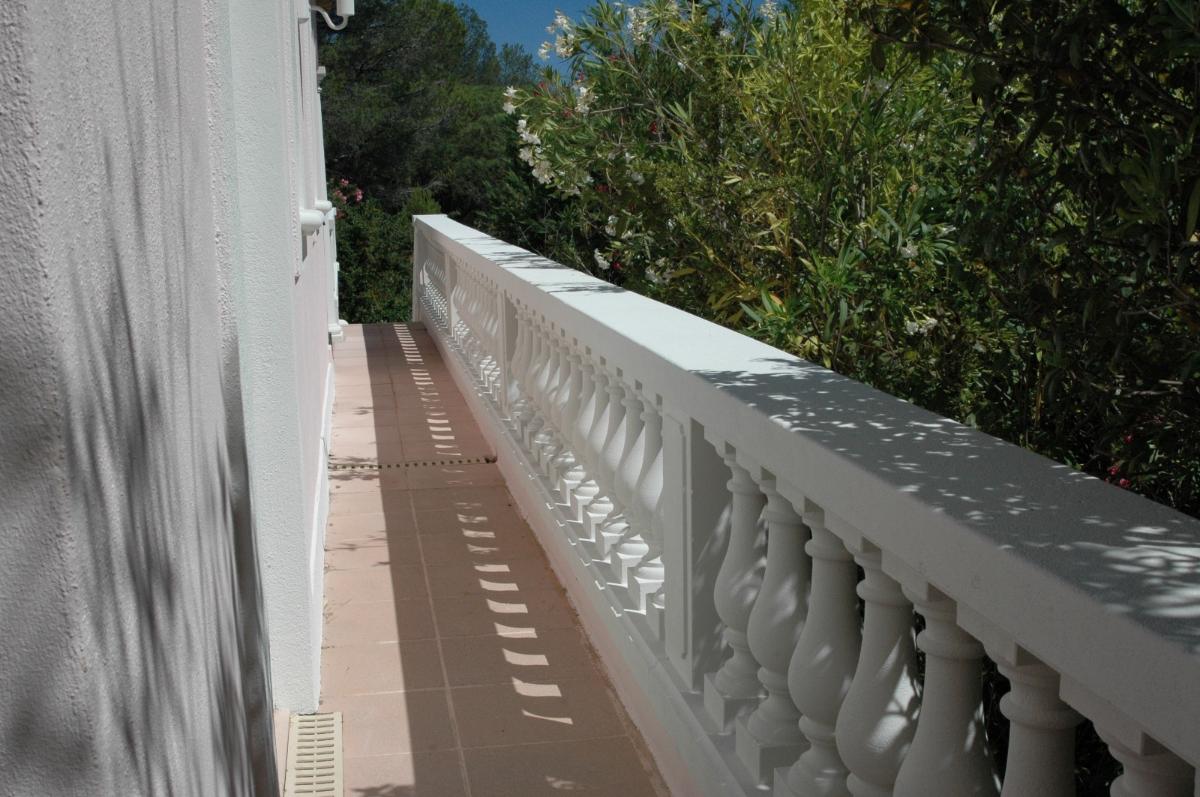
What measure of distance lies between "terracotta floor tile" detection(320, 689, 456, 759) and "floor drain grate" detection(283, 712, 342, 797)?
0.04m

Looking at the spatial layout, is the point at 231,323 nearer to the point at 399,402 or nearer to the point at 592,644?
the point at 592,644

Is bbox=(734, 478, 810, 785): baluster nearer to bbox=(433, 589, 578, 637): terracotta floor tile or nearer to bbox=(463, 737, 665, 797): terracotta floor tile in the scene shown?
bbox=(463, 737, 665, 797): terracotta floor tile

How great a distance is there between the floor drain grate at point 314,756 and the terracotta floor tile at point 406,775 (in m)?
0.04

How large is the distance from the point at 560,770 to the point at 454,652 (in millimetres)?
862

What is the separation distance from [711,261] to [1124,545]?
3691 millimetres

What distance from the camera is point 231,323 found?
2.71m

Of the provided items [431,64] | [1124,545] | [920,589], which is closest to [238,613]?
[920,589]

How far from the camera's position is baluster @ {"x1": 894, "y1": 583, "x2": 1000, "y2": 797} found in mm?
1765

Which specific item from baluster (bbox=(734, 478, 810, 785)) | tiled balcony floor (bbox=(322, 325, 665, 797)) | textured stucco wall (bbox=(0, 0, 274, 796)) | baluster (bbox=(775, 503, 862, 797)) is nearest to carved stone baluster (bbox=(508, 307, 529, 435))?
tiled balcony floor (bbox=(322, 325, 665, 797))

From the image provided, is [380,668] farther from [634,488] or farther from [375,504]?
[375,504]

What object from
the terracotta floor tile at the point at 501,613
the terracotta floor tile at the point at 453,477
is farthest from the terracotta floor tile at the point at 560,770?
the terracotta floor tile at the point at 453,477

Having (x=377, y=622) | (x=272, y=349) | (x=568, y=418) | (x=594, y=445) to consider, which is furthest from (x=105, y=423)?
(x=568, y=418)

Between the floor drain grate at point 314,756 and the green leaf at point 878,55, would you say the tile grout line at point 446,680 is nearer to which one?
the floor drain grate at point 314,756

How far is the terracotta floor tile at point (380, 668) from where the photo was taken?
3.83 metres
